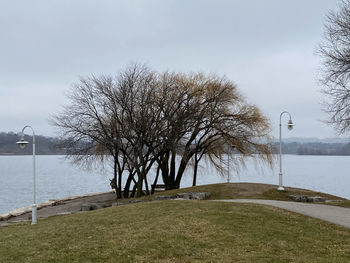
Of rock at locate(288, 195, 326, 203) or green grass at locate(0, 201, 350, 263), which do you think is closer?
green grass at locate(0, 201, 350, 263)

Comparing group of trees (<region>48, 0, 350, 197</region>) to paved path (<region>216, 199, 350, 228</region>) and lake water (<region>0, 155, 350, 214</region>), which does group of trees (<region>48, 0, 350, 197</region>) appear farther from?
paved path (<region>216, 199, 350, 228</region>)

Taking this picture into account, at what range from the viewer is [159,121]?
27.1 m

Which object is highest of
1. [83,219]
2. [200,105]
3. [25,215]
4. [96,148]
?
[200,105]

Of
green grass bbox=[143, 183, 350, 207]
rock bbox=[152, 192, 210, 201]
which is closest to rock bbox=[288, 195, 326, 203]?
green grass bbox=[143, 183, 350, 207]

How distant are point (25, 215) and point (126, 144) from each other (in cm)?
835

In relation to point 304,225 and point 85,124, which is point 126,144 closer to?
point 85,124

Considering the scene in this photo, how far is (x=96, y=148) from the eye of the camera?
28922 millimetres

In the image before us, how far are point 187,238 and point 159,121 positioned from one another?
56.4 ft

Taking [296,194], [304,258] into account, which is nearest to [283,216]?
[304,258]

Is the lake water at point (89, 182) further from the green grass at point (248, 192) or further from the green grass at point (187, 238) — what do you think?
the green grass at point (187, 238)

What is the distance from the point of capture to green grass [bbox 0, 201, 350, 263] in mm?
8758

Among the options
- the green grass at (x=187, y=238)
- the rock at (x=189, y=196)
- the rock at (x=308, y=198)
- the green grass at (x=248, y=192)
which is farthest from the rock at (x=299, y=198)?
the green grass at (x=187, y=238)

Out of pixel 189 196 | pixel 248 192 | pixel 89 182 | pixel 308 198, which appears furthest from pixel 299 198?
pixel 89 182

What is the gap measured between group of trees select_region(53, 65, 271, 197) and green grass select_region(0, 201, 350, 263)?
12566 millimetres
